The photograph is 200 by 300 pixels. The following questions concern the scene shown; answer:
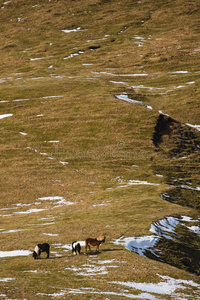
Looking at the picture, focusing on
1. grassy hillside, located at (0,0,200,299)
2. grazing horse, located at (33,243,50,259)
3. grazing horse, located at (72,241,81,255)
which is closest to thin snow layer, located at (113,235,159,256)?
grassy hillside, located at (0,0,200,299)

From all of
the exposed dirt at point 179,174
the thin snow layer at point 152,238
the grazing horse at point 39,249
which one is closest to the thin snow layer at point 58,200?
the exposed dirt at point 179,174

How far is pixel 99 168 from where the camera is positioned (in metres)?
82.3

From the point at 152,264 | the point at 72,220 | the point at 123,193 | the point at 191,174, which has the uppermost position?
the point at 152,264

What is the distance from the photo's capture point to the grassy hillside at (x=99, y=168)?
84.5 ft

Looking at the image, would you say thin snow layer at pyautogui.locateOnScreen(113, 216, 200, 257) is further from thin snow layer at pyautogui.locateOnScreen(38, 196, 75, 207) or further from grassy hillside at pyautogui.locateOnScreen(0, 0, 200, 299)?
thin snow layer at pyautogui.locateOnScreen(38, 196, 75, 207)

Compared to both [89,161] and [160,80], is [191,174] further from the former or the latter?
[160,80]

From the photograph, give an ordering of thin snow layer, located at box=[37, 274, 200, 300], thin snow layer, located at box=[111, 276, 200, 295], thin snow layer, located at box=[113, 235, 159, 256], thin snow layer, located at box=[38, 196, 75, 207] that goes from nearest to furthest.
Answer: thin snow layer, located at box=[37, 274, 200, 300], thin snow layer, located at box=[111, 276, 200, 295], thin snow layer, located at box=[113, 235, 159, 256], thin snow layer, located at box=[38, 196, 75, 207]

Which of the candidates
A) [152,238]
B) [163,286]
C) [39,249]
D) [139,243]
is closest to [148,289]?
[163,286]

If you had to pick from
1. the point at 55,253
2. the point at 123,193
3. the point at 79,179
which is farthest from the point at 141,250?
the point at 79,179

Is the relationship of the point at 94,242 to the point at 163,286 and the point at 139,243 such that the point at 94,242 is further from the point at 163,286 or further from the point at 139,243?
the point at 163,286

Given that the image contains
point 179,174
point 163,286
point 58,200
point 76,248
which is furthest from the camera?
point 179,174

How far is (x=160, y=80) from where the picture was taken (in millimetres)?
150250

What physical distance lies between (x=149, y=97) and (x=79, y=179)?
2526 inches

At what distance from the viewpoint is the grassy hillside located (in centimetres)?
2575
